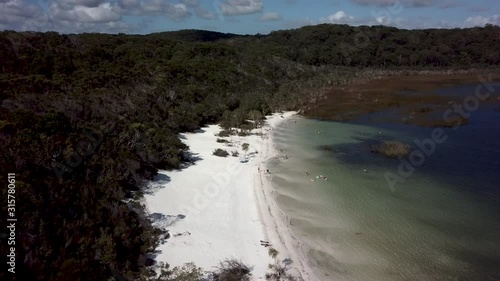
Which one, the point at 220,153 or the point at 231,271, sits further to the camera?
the point at 220,153

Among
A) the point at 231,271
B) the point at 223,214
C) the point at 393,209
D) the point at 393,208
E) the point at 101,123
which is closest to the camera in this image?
the point at 231,271

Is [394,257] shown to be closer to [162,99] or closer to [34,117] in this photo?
[34,117]

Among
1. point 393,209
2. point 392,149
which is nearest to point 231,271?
point 393,209

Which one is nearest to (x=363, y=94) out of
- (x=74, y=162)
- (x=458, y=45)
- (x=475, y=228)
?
(x=475, y=228)

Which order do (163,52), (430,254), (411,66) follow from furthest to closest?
(411,66)
(163,52)
(430,254)

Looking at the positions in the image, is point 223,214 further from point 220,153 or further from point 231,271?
point 220,153

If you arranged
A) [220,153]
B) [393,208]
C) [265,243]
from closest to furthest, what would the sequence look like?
1. [265,243]
2. [393,208]
3. [220,153]
